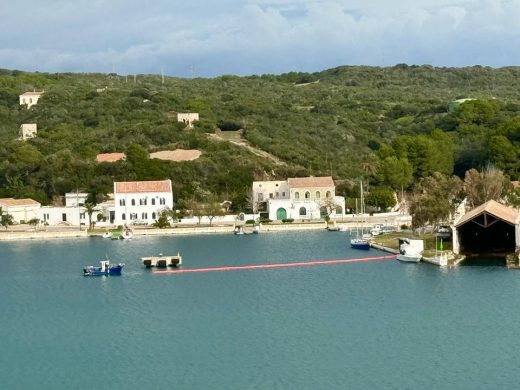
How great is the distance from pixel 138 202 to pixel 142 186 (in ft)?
3.77

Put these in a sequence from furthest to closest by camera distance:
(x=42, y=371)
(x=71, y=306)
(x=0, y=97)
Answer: (x=0, y=97) → (x=71, y=306) → (x=42, y=371)

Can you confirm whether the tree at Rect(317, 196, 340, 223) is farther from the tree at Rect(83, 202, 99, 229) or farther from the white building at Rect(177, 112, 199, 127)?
the white building at Rect(177, 112, 199, 127)

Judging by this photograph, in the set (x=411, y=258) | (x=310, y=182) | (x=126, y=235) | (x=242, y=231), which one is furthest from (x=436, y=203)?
(x=310, y=182)

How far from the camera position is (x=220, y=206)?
7200cm

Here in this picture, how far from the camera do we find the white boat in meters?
48.7

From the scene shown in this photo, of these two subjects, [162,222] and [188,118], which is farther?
[188,118]

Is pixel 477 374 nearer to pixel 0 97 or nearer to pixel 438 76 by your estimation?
pixel 0 97

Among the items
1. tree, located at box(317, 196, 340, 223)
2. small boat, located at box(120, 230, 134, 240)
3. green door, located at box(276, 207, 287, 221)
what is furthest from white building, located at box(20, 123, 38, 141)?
tree, located at box(317, 196, 340, 223)

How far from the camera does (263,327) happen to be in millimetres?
35469

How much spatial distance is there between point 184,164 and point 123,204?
10547 mm

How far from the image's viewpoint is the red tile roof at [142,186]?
7112 centimetres

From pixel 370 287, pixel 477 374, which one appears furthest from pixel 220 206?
pixel 477 374

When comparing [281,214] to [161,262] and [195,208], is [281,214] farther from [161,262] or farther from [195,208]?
[161,262]

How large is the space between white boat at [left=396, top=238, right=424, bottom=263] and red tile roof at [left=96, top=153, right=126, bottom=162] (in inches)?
1464
